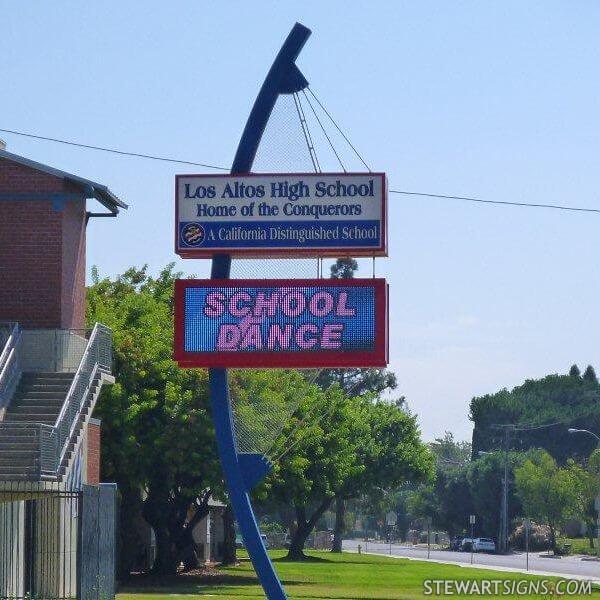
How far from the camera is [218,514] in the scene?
84.6 meters

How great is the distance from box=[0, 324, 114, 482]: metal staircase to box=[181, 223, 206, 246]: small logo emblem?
571cm

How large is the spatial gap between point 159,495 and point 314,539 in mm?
98020

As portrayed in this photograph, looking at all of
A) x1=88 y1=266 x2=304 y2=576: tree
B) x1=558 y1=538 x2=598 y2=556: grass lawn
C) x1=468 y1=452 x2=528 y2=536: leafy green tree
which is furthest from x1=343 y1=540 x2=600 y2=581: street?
x1=468 y1=452 x2=528 y2=536: leafy green tree

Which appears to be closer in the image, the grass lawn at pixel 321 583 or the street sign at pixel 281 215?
the street sign at pixel 281 215

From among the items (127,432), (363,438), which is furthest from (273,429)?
(363,438)

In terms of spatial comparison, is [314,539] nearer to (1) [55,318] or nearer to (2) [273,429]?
(1) [55,318]

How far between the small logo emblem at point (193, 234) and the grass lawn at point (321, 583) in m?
16.6

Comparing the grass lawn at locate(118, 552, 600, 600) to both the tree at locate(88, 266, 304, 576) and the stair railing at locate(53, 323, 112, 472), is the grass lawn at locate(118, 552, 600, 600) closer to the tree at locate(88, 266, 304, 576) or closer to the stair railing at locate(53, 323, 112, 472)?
the tree at locate(88, 266, 304, 576)

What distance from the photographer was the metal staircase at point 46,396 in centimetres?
2780

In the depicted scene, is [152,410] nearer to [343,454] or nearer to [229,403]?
[343,454]

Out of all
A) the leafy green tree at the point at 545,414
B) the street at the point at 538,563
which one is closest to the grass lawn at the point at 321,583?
the street at the point at 538,563

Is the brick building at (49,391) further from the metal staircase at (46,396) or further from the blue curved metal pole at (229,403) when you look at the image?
the blue curved metal pole at (229,403)

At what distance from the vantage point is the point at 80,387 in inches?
1265

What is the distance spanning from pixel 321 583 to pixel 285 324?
29.2 metres
